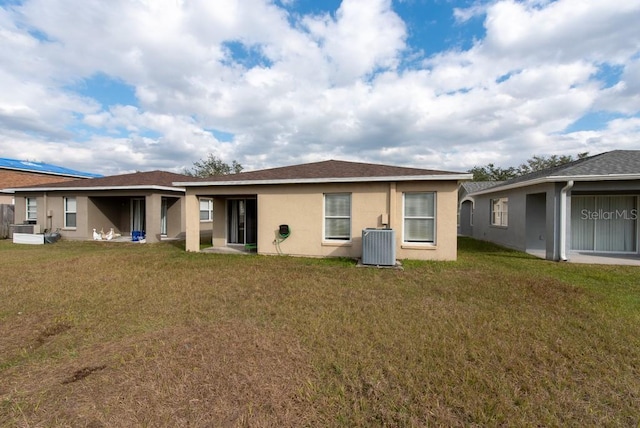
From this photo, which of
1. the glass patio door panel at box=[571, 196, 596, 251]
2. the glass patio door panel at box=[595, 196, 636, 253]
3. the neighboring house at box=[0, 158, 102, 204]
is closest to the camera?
the glass patio door panel at box=[595, 196, 636, 253]

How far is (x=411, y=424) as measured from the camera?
2.52 meters

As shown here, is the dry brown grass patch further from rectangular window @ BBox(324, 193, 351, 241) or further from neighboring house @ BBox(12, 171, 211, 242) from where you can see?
neighboring house @ BBox(12, 171, 211, 242)

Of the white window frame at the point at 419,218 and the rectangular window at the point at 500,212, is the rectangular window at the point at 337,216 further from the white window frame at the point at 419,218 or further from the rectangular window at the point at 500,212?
the rectangular window at the point at 500,212

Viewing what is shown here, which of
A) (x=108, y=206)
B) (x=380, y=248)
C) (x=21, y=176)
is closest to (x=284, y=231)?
(x=380, y=248)

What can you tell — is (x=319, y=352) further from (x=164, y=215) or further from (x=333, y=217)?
(x=164, y=215)

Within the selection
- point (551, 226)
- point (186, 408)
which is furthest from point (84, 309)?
point (551, 226)

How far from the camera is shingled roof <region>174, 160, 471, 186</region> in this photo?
30.7 ft

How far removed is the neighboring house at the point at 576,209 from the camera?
9656mm

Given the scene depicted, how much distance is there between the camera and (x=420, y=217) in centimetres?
968

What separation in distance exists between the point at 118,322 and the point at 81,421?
234cm

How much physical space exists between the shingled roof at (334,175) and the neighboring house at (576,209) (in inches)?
143

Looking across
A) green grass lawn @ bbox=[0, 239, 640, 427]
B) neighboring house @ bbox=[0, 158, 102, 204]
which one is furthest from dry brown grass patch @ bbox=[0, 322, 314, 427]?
neighboring house @ bbox=[0, 158, 102, 204]

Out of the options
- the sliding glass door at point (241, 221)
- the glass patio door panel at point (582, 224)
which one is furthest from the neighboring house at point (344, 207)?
the glass patio door panel at point (582, 224)

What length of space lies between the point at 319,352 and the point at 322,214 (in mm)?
6877
